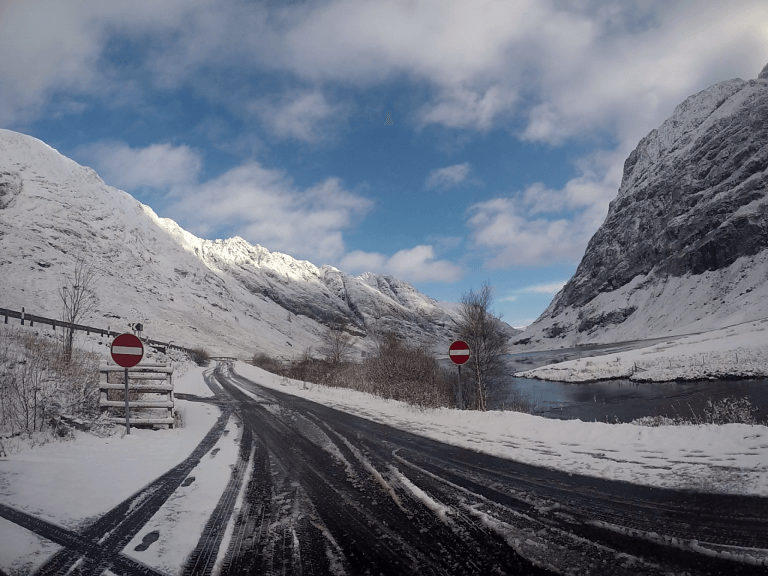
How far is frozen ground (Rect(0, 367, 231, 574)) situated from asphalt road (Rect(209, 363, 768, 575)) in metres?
0.59

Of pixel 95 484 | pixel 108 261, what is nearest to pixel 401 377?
pixel 95 484

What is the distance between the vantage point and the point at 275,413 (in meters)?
12.4

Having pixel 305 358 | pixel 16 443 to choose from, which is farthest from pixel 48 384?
pixel 305 358

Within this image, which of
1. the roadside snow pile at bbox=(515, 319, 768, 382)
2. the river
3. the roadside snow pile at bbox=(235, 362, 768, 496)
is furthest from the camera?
the roadside snow pile at bbox=(515, 319, 768, 382)

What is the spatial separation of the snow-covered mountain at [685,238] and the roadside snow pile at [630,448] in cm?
8763

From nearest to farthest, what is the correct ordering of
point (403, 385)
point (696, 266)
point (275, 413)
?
1. point (275, 413)
2. point (403, 385)
3. point (696, 266)

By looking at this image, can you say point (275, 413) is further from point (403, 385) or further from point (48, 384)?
point (403, 385)

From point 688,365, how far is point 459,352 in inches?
1194

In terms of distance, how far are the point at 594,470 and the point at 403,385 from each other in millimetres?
12607

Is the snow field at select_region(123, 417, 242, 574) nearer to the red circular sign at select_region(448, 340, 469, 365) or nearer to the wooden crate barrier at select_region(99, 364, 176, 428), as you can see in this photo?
the wooden crate barrier at select_region(99, 364, 176, 428)

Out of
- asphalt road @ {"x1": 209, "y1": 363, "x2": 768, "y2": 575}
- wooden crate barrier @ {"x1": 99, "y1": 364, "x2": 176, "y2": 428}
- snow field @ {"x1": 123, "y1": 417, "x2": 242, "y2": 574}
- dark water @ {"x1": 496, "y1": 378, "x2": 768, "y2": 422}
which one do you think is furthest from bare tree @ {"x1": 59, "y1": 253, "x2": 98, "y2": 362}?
dark water @ {"x1": 496, "y1": 378, "x2": 768, "y2": 422}

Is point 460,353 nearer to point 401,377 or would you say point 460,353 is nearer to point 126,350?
point 401,377

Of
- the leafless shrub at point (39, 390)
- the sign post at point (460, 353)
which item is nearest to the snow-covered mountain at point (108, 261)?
the sign post at point (460, 353)

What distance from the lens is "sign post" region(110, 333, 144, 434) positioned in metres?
8.31
